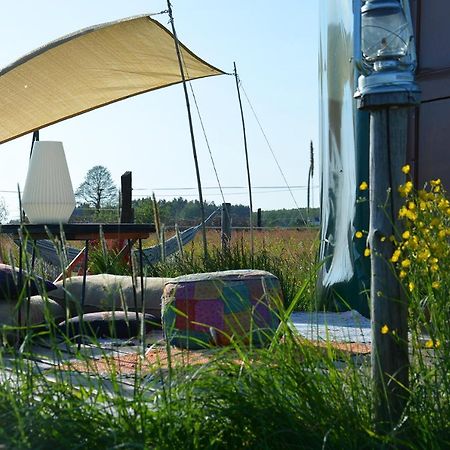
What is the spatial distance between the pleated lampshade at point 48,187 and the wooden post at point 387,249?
2044mm

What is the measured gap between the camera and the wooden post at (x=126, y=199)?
8.77m

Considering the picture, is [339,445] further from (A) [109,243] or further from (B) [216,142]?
(A) [109,243]

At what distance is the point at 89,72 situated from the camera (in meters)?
6.27

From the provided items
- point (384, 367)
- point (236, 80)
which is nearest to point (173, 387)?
point (384, 367)

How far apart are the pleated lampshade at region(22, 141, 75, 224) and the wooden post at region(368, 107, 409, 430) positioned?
→ 2044mm

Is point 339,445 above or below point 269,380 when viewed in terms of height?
below

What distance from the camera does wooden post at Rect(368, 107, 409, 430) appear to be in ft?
6.02

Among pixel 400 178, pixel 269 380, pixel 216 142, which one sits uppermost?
pixel 216 142

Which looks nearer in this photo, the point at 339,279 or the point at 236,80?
the point at 339,279

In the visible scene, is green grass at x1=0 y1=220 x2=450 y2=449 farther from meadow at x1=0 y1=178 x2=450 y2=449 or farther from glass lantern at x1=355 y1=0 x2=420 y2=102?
glass lantern at x1=355 y1=0 x2=420 y2=102

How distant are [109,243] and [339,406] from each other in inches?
227

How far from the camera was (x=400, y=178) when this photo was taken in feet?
6.20

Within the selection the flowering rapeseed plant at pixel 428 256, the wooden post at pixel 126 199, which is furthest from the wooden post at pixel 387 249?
the wooden post at pixel 126 199

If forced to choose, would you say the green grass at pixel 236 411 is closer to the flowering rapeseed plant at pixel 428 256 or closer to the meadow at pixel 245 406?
the meadow at pixel 245 406
